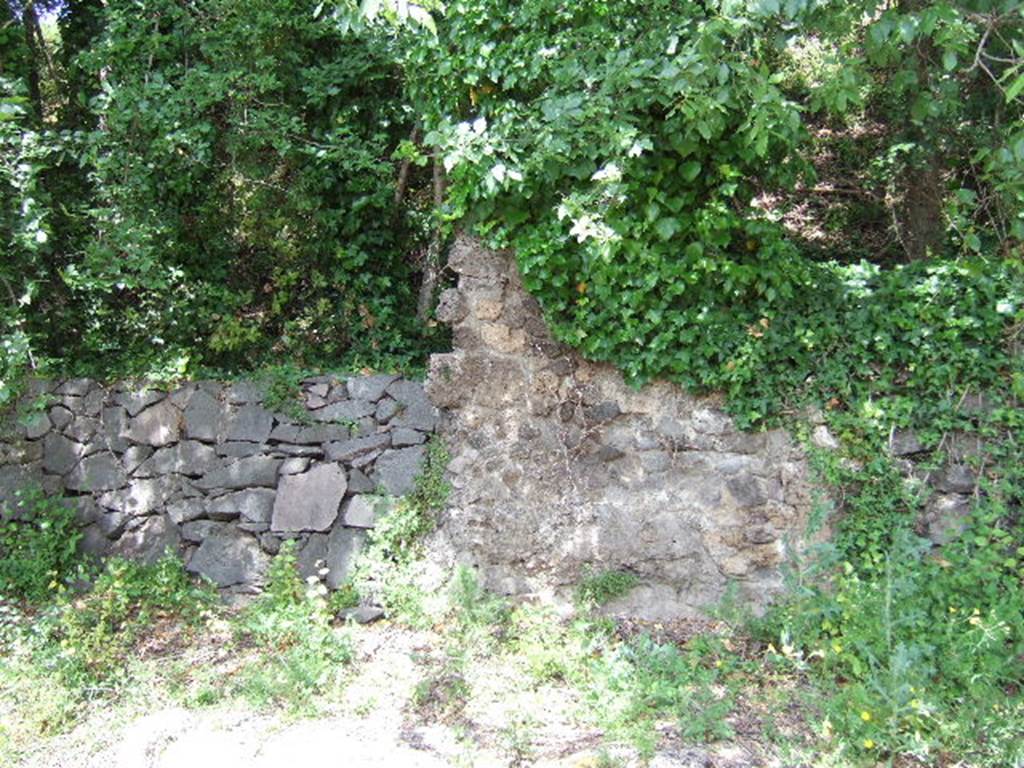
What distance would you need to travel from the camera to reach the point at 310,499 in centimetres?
541

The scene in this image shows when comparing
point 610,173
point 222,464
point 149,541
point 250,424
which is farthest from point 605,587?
point 149,541

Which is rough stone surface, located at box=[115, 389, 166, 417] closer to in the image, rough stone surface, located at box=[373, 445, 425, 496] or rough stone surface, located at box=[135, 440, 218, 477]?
rough stone surface, located at box=[135, 440, 218, 477]

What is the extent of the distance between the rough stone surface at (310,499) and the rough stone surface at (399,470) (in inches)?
10.2

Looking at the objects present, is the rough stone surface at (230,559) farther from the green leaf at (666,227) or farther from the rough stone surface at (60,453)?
the green leaf at (666,227)

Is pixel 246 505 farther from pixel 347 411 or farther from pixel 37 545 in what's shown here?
pixel 37 545

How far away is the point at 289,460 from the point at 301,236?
1897 millimetres

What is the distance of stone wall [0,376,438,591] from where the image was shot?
5.36 meters

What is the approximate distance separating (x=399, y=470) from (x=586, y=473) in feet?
3.77

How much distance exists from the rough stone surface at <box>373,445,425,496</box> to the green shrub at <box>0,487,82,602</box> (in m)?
2.09

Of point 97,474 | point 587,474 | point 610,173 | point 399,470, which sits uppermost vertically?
point 610,173

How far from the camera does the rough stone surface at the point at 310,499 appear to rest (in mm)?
5363

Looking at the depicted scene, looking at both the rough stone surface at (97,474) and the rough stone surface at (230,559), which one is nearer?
the rough stone surface at (230,559)

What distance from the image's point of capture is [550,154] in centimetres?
445

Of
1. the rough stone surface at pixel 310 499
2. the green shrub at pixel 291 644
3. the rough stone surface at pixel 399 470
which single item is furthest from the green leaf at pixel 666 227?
the green shrub at pixel 291 644
